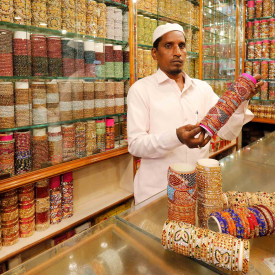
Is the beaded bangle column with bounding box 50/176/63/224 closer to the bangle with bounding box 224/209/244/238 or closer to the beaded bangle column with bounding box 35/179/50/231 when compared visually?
the beaded bangle column with bounding box 35/179/50/231

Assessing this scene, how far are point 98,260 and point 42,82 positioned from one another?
52.1 inches

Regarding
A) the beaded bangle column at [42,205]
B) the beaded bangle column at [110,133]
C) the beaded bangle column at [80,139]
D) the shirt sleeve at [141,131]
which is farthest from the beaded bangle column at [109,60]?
the beaded bangle column at [42,205]

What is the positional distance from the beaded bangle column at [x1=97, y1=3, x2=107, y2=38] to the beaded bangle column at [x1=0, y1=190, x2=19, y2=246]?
128 centimetres

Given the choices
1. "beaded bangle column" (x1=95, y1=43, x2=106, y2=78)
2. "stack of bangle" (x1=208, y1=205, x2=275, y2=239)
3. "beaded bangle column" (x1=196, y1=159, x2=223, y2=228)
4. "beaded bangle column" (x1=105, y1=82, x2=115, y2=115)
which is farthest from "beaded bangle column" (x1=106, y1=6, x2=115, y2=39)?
"stack of bangle" (x1=208, y1=205, x2=275, y2=239)

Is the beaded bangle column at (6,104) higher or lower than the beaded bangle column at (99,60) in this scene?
lower

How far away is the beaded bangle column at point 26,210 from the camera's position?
5.38ft

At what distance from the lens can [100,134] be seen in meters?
2.06

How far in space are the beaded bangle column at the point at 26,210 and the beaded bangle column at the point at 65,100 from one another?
1.68 feet

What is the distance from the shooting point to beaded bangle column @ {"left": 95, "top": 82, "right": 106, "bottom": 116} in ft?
6.53

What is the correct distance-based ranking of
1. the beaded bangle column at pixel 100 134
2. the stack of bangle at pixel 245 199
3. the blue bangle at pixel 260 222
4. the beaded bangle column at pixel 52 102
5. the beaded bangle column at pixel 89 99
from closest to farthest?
Answer: the blue bangle at pixel 260 222
the stack of bangle at pixel 245 199
the beaded bangle column at pixel 52 102
the beaded bangle column at pixel 89 99
the beaded bangle column at pixel 100 134

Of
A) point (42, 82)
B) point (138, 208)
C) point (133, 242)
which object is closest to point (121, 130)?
point (42, 82)

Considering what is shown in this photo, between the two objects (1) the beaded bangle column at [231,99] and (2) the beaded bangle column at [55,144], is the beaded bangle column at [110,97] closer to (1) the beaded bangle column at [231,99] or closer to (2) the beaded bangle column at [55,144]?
(2) the beaded bangle column at [55,144]

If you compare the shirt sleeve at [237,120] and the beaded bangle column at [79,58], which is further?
the beaded bangle column at [79,58]

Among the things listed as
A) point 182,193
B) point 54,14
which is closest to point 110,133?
point 54,14
